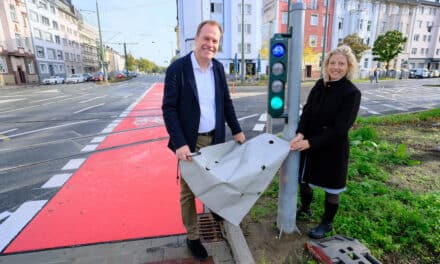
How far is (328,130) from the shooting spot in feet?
7.54

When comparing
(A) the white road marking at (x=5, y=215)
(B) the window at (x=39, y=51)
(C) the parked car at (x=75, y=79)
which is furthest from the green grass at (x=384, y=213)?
(B) the window at (x=39, y=51)

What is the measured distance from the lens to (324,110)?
7.77ft

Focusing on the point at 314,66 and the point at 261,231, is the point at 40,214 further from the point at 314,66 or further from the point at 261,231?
the point at 314,66

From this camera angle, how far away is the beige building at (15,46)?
35.3m

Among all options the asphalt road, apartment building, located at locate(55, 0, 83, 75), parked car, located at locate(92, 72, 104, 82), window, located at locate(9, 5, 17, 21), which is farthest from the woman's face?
apartment building, located at locate(55, 0, 83, 75)

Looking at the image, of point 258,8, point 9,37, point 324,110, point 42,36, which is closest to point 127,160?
point 324,110

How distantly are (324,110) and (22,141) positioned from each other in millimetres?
7488

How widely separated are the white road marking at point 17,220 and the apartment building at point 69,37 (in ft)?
201

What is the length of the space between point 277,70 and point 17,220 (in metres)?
3.52

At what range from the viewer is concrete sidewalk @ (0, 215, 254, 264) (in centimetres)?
251

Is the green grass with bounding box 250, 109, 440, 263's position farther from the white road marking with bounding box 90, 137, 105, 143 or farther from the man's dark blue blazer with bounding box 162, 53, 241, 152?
the white road marking with bounding box 90, 137, 105, 143

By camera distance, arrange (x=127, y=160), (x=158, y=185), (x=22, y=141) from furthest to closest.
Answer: (x=22, y=141), (x=127, y=160), (x=158, y=185)

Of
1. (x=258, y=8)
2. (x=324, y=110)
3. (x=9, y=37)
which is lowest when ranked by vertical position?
(x=324, y=110)

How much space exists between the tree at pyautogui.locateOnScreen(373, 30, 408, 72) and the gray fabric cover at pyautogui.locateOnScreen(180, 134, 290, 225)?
133ft
